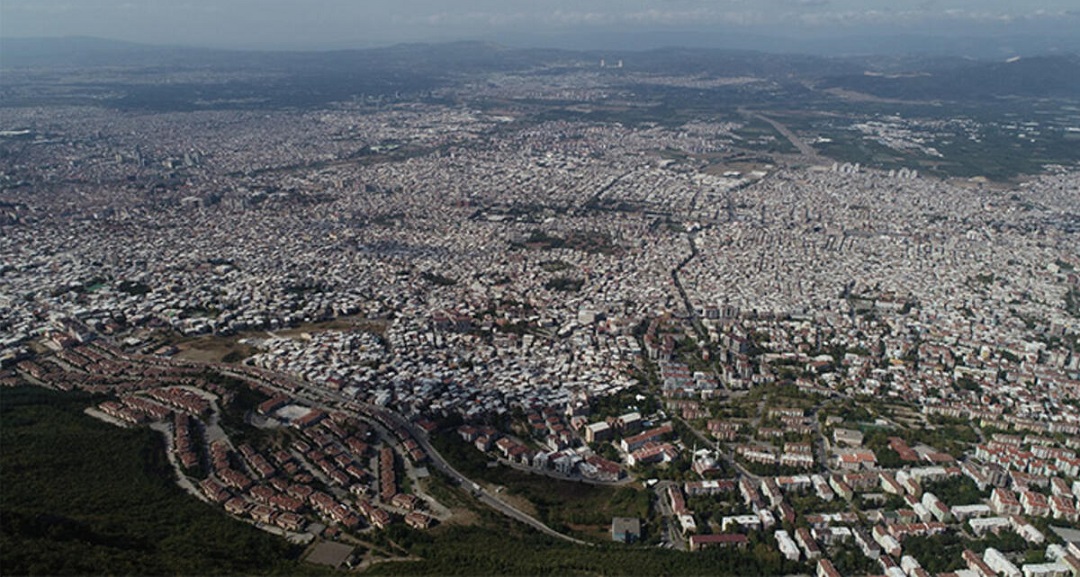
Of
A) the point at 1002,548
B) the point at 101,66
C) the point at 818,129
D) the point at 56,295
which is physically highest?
the point at 101,66

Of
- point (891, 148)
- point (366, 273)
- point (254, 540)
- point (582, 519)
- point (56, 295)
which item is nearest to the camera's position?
point (254, 540)

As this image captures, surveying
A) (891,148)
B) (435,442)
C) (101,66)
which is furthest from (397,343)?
(101,66)

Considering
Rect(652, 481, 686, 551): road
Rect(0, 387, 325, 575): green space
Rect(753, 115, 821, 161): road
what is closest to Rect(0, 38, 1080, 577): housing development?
Rect(652, 481, 686, 551): road

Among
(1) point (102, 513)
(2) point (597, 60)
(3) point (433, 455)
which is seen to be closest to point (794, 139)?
(3) point (433, 455)

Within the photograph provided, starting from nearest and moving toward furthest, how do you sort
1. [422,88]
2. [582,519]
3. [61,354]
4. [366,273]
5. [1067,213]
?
[582,519] → [61,354] → [366,273] → [1067,213] → [422,88]

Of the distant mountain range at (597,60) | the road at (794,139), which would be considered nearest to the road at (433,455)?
the road at (794,139)

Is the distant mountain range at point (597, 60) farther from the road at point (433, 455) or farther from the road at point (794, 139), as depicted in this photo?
the road at point (433, 455)

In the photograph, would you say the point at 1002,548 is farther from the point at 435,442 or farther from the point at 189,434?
the point at 189,434
